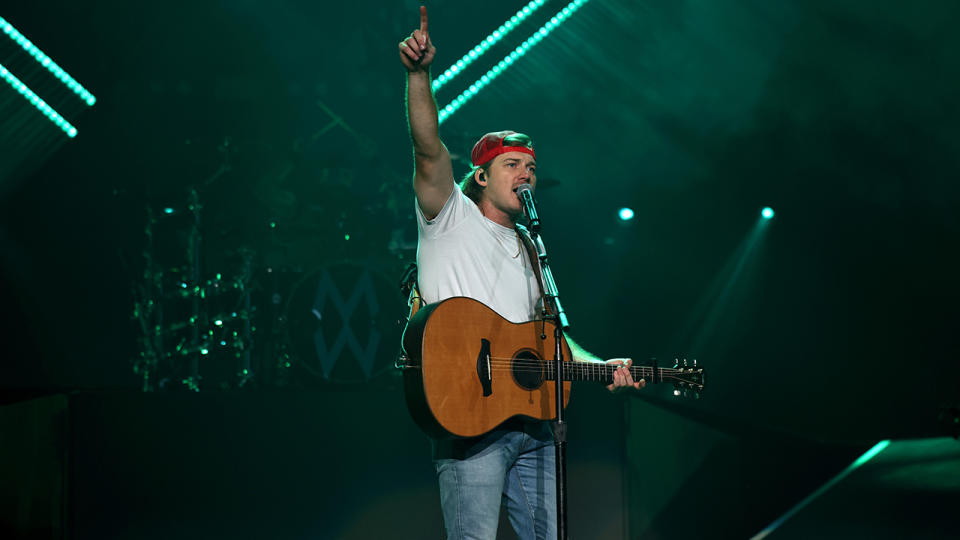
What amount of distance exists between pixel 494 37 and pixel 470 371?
5384mm

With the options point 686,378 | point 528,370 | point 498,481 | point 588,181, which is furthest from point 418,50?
point 588,181

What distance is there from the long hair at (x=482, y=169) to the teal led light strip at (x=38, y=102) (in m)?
5.57

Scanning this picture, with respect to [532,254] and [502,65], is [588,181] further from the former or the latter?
[532,254]

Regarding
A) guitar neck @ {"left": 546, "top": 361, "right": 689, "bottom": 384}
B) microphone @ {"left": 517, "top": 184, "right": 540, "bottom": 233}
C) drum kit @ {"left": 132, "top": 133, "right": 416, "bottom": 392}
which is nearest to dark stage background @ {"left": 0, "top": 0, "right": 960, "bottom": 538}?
drum kit @ {"left": 132, "top": 133, "right": 416, "bottom": 392}

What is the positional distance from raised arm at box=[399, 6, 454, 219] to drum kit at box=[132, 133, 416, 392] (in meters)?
3.68

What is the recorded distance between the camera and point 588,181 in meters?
8.02

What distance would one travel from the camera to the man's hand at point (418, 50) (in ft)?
8.18

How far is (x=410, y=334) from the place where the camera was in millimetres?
2684

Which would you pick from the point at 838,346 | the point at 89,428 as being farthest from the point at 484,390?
the point at 838,346

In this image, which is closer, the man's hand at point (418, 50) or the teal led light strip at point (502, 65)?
the man's hand at point (418, 50)

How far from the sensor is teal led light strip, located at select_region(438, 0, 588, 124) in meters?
7.28

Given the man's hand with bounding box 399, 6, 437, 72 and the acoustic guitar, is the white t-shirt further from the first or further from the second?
the man's hand with bounding box 399, 6, 437, 72

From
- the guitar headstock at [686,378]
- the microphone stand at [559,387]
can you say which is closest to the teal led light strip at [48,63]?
the microphone stand at [559,387]

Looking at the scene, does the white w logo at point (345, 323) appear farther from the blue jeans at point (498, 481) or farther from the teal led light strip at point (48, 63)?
the blue jeans at point (498, 481)
